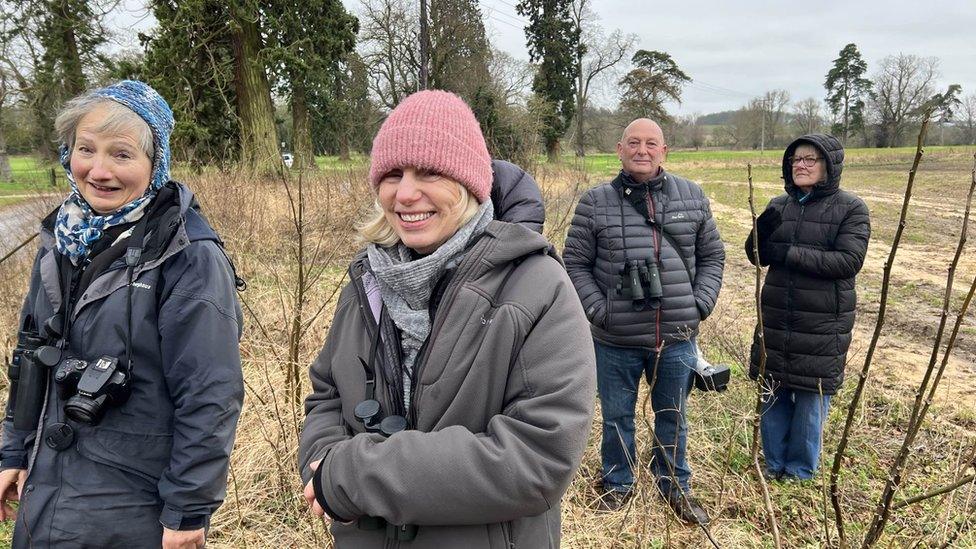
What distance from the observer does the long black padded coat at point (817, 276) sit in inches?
125

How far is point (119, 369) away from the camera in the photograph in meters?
1.64

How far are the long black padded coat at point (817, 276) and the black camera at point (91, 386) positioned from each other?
3033 millimetres

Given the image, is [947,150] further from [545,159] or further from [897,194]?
[545,159]

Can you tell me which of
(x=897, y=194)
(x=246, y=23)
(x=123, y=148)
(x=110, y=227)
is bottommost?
(x=897, y=194)

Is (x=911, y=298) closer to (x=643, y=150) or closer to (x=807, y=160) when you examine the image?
(x=807, y=160)

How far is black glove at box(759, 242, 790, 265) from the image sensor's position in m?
3.31

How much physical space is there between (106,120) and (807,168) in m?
3.35

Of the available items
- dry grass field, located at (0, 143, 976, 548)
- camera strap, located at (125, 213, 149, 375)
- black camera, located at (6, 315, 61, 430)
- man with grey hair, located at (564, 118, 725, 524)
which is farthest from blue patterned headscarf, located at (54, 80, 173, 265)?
man with grey hair, located at (564, 118, 725, 524)

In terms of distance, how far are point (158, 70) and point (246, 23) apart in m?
2.02

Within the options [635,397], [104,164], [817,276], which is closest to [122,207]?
[104,164]

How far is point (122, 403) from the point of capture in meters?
1.68

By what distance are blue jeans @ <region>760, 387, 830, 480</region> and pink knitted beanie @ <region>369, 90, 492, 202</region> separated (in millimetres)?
2813

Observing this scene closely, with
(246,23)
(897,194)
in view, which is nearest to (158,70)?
(246,23)

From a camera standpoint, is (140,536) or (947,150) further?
(947,150)
